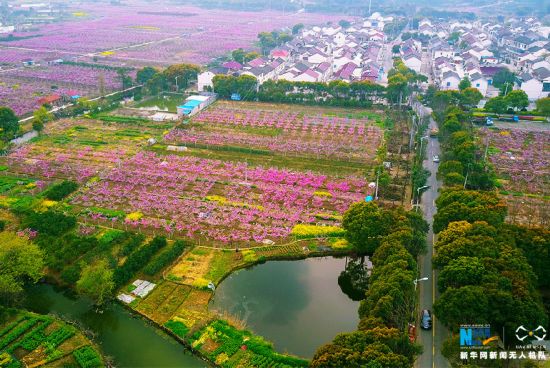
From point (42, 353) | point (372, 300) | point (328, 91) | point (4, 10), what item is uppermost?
point (4, 10)

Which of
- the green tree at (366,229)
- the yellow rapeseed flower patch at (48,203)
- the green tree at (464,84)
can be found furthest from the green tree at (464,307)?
the green tree at (464,84)

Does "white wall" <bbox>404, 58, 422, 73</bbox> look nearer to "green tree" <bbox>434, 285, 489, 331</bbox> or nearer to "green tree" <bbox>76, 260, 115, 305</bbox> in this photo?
"green tree" <bbox>434, 285, 489, 331</bbox>

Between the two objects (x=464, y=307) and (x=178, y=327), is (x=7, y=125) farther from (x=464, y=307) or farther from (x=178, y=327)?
(x=464, y=307)

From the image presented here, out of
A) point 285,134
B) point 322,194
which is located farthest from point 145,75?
point 322,194

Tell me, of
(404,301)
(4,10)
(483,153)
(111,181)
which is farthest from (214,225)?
(4,10)

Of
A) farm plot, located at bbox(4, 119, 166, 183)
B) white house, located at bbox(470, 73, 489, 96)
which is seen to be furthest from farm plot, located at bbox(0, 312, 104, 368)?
white house, located at bbox(470, 73, 489, 96)

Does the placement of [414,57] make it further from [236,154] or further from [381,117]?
[236,154]

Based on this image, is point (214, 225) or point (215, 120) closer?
point (214, 225)

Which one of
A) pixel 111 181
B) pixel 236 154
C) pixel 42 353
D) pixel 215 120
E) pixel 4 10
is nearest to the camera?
pixel 42 353
